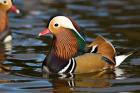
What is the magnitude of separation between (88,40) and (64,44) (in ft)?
9.38

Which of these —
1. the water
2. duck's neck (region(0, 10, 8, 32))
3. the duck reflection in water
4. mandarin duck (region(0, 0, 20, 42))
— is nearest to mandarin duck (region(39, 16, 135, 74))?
the water

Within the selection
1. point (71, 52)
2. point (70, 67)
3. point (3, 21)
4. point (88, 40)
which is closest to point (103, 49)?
point (71, 52)

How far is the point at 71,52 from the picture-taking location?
1048cm

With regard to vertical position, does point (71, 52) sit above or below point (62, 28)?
below

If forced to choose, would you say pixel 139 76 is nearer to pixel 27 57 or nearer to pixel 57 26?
pixel 57 26

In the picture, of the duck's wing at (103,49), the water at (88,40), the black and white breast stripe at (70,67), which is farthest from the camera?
the duck's wing at (103,49)

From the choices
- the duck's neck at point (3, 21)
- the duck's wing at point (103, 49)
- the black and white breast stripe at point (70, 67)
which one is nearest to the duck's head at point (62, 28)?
the duck's wing at point (103, 49)

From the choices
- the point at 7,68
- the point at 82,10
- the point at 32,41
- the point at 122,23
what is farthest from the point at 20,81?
the point at 82,10

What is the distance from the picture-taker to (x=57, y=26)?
1048 centimetres

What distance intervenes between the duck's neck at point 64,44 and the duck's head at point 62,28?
0.11ft

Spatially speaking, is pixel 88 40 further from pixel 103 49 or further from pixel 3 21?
pixel 103 49

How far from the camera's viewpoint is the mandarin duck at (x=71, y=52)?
1034 cm

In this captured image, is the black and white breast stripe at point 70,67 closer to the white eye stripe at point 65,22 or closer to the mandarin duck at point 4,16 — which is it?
the white eye stripe at point 65,22

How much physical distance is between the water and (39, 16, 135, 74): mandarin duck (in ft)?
0.54
